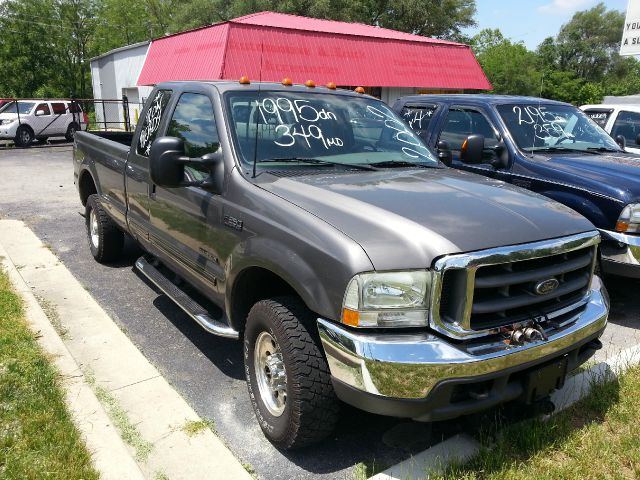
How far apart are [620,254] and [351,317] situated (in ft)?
10.8

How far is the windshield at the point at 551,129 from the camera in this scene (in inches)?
233

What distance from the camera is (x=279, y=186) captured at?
317 centimetres

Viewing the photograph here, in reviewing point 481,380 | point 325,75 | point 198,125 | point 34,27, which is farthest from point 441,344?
point 34,27

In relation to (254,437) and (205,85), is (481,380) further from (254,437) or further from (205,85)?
(205,85)

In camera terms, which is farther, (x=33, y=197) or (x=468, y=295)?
(x=33, y=197)

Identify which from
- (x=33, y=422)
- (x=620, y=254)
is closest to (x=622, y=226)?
(x=620, y=254)

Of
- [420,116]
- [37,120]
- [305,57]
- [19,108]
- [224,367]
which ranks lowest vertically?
[224,367]

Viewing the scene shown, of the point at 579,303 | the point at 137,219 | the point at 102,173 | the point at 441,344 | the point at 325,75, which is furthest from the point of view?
the point at 325,75

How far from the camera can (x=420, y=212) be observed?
278 centimetres

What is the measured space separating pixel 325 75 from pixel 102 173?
57.8 feet

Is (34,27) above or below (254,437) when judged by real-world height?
above

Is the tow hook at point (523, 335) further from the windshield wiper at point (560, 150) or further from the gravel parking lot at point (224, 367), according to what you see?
the windshield wiper at point (560, 150)

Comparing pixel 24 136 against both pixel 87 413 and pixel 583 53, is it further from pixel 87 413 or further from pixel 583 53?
pixel 583 53

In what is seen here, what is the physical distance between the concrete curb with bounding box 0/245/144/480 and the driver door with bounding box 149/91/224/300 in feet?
3.25
